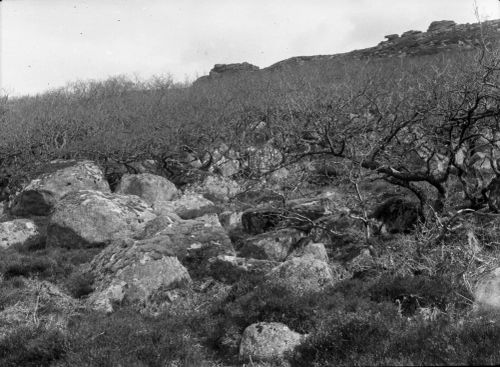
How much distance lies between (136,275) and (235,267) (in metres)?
2.19

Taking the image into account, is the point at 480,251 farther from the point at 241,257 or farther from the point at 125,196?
the point at 125,196

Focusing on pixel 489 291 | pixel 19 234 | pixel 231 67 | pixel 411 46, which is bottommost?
pixel 489 291

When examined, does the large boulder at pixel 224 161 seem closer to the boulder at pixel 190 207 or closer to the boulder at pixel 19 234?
the boulder at pixel 190 207

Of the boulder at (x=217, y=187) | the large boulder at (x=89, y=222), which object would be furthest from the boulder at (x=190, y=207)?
the large boulder at (x=89, y=222)

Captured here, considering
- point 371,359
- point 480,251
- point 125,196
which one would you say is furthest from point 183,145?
point 371,359

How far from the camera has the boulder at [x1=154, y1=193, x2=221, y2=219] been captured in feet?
57.6

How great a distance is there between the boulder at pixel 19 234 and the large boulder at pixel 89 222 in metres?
1.10

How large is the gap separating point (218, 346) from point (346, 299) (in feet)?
7.57

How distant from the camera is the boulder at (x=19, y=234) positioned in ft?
50.4

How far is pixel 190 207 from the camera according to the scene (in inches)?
738

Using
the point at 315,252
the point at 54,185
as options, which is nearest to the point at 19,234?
the point at 54,185

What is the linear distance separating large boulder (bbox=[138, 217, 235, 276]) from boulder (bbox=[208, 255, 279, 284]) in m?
0.24

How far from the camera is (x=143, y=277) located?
10.4 meters

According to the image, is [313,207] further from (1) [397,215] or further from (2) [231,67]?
(2) [231,67]
